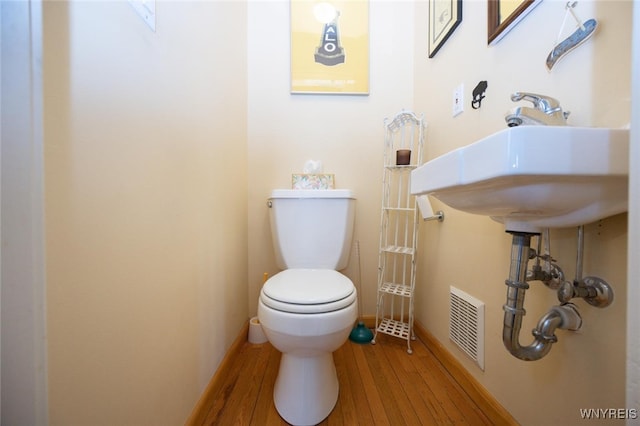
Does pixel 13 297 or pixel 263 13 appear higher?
pixel 263 13

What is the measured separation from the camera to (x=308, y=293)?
0.73 metres

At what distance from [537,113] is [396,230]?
2.51 feet

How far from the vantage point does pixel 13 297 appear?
0.31 meters

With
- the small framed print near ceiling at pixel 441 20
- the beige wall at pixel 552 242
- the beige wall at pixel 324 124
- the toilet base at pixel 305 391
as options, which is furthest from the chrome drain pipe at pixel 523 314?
the small framed print near ceiling at pixel 441 20

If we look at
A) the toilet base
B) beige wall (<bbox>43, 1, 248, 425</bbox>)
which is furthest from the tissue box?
the toilet base

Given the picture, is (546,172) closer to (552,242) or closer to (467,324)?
(552,242)

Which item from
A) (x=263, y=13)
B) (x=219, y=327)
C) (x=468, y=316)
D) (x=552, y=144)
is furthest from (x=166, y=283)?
(x=263, y=13)

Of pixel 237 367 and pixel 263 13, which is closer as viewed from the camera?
pixel 237 367

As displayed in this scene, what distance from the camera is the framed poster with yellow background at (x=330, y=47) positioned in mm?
1284

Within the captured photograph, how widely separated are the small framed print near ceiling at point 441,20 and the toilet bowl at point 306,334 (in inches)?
45.0

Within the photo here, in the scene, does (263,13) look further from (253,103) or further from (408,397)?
(408,397)

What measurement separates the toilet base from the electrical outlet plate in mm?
1072

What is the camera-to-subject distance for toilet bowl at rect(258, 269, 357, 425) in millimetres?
664

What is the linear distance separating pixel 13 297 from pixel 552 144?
2.55 ft
